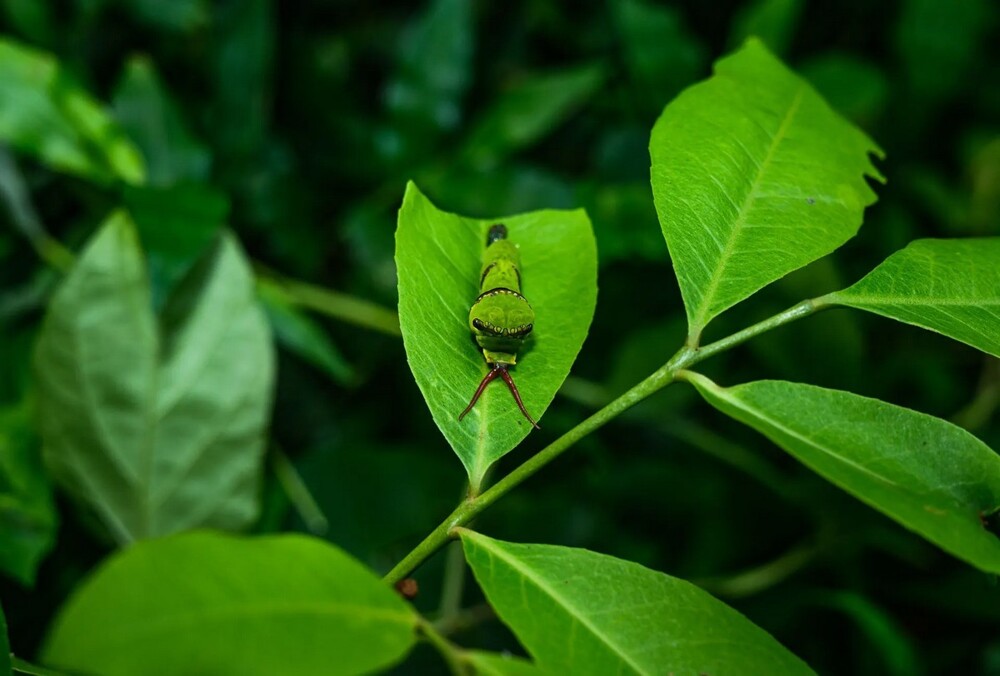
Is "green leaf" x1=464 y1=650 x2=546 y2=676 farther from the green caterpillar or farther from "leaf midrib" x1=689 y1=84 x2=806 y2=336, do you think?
"leaf midrib" x1=689 y1=84 x2=806 y2=336

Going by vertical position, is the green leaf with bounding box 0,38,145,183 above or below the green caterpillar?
above

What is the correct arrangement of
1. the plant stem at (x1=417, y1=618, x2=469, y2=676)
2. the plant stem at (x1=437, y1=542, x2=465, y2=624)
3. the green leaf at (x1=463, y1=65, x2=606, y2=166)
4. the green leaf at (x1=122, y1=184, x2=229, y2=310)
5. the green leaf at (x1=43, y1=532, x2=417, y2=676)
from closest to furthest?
the green leaf at (x1=43, y1=532, x2=417, y2=676)
the plant stem at (x1=417, y1=618, x2=469, y2=676)
the green leaf at (x1=122, y1=184, x2=229, y2=310)
the plant stem at (x1=437, y1=542, x2=465, y2=624)
the green leaf at (x1=463, y1=65, x2=606, y2=166)

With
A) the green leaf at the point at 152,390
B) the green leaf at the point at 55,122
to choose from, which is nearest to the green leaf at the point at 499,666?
the green leaf at the point at 152,390

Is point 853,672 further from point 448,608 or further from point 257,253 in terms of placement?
point 257,253

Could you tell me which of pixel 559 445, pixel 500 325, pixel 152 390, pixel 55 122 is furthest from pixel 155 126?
pixel 559 445

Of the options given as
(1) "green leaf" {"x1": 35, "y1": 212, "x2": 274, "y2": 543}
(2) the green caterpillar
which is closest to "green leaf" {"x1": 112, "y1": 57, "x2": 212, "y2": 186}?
(1) "green leaf" {"x1": 35, "y1": 212, "x2": 274, "y2": 543}

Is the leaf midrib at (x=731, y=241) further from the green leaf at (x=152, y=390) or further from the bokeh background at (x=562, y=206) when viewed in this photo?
the green leaf at (x=152, y=390)

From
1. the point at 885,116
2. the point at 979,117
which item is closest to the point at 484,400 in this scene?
Answer: the point at 885,116

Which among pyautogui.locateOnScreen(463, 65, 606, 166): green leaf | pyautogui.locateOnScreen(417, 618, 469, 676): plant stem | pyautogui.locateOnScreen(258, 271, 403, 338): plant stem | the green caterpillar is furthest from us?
pyautogui.locateOnScreen(463, 65, 606, 166): green leaf
